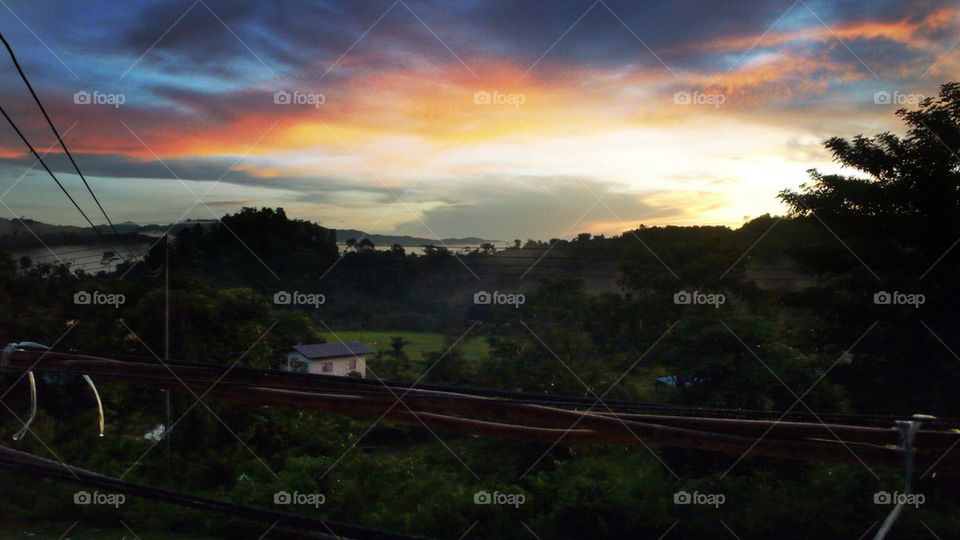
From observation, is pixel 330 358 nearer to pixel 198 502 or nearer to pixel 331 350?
pixel 331 350

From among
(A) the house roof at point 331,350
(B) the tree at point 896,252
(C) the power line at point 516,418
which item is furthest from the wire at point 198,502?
(A) the house roof at point 331,350

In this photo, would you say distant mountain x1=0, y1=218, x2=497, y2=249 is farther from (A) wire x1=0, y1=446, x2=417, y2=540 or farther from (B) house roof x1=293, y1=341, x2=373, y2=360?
(A) wire x1=0, y1=446, x2=417, y2=540

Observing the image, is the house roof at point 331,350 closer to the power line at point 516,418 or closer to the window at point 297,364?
the window at point 297,364

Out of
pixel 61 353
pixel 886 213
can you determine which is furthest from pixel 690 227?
pixel 61 353

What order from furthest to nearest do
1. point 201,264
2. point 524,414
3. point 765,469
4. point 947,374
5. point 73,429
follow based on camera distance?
point 201,264, point 73,429, point 947,374, point 765,469, point 524,414

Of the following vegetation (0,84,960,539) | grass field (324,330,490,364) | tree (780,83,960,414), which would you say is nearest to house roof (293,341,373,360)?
grass field (324,330,490,364)

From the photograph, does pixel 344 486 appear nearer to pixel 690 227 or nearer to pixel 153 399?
pixel 153 399

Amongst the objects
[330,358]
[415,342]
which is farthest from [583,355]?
[330,358]
